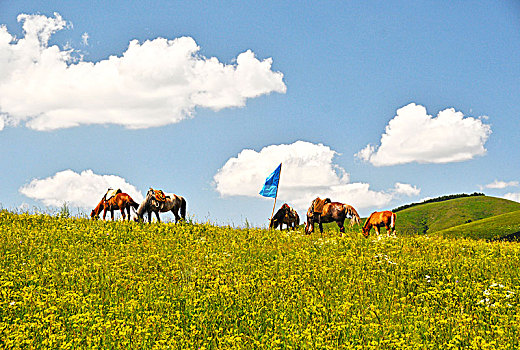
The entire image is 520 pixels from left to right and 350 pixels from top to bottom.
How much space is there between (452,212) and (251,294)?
518 ft

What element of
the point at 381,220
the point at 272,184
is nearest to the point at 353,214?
the point at 381,220

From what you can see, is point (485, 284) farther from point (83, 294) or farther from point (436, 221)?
point (436, 221)

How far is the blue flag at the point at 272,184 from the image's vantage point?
25991 millimetres

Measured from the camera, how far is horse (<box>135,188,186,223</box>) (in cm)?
2316

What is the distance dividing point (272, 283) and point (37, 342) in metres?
4.27

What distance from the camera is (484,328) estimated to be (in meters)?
7.85

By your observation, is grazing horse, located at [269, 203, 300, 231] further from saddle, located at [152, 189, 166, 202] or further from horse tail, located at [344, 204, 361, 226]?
saddle, located at [152, 189, 166, 202]

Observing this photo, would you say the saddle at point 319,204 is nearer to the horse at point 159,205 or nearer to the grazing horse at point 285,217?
the grazing horse at point 285,217

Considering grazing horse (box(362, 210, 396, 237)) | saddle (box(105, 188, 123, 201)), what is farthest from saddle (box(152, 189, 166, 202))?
grazing horse (box(362, 210, 396, 237))

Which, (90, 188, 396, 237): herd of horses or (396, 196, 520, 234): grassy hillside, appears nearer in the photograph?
(90, 188, 396, 237): herd of horses

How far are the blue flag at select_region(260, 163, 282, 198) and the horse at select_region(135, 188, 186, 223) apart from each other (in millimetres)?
4976

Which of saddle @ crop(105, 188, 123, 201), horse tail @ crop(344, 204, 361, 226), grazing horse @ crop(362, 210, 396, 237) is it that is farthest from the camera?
grazing horse @ crop(362, 210, 396, 237)

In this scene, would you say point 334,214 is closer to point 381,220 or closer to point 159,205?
point 381,220

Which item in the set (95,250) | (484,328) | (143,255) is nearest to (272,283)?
(484,328)
